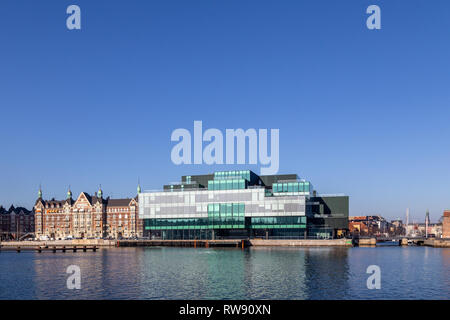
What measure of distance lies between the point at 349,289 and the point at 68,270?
48.6 meters

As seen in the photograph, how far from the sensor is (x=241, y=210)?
158500mm

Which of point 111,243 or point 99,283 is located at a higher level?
point 99,283

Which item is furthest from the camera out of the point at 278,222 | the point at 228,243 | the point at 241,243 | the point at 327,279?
the point at 278,222

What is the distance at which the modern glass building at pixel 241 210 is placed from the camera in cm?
15575

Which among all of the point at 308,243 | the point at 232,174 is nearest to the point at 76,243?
the point at 232,174

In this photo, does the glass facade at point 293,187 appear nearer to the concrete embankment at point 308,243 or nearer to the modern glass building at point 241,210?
the modern glass building at point 241,210

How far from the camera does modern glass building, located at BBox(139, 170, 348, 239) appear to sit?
15575 cm

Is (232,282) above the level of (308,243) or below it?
above

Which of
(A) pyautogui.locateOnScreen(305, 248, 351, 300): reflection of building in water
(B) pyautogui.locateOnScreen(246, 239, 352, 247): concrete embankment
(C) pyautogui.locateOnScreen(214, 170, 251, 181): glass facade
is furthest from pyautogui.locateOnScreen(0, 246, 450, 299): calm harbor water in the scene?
(C) pyautogui.locateOnScreen(214, 170, 251, 181): glass facade

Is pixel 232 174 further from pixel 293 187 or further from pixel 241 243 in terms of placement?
pixel 241 243

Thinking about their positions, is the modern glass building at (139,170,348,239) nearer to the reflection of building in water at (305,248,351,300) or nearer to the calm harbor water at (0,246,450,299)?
the reflection of building in water at (305,248,351,300)
